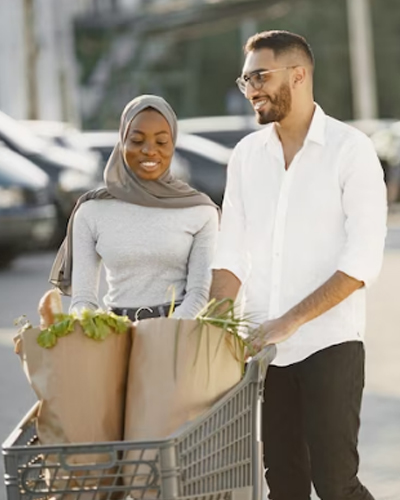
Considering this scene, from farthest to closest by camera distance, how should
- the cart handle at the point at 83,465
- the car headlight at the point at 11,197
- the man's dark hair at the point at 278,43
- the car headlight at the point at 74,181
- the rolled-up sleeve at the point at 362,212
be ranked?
the car headlight at the point at 74,181 < the car headlight at the point at 11,197 < the man's dark hair at the point at 278,43 < the rolled-up sleeve at the point at 362,212 < the cart handle at the point at 83,465

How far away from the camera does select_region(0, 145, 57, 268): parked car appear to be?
17.5m

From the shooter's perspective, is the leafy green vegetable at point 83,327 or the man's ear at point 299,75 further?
the man's ear at point 299,75

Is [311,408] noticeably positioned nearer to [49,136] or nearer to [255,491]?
[255,491]

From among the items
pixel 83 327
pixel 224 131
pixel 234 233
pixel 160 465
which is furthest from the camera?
pixel 224 131

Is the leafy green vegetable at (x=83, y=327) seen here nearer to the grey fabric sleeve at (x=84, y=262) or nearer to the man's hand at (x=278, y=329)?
the man's hand at (x=278, y=329)

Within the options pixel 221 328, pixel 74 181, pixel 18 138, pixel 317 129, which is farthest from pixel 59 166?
pixel 221 328

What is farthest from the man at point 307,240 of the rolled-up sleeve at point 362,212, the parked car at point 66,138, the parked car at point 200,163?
the parked car at point 200,163

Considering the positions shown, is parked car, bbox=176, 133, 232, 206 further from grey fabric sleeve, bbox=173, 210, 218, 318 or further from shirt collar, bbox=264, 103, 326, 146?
shirt collar, bbox=264, 103, 326, 146

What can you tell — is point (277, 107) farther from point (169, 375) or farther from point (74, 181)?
point (74, 181)

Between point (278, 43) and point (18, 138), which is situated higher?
point (18, 138)

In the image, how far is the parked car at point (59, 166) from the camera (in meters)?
18.8

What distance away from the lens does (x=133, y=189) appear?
5207 millimetres

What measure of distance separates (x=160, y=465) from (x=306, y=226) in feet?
4.18

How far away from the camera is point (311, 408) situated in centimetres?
488
